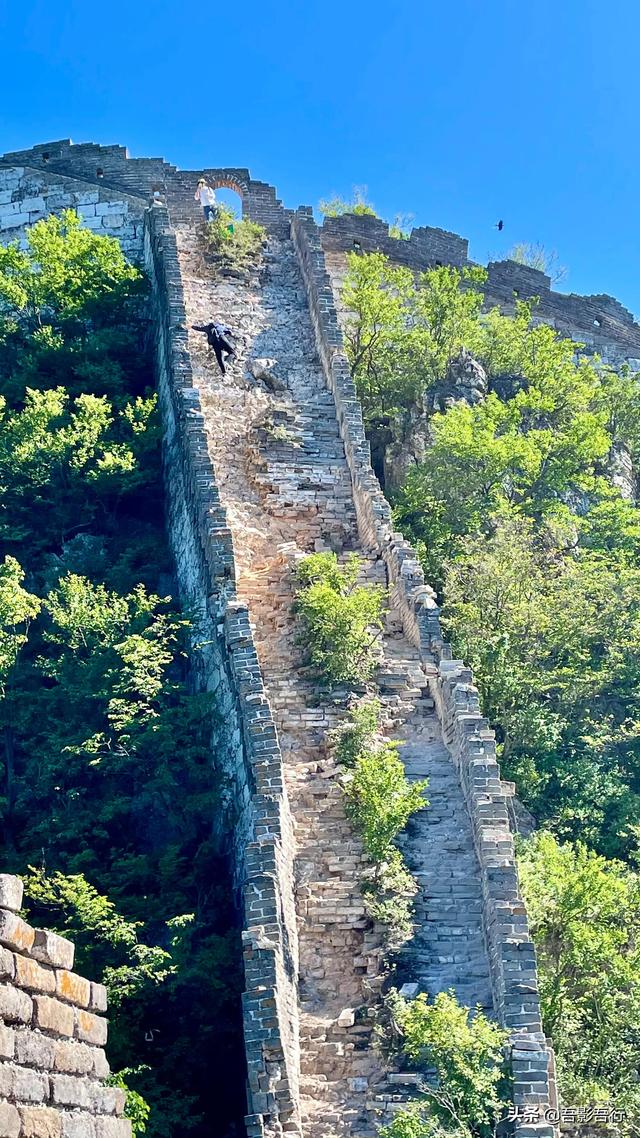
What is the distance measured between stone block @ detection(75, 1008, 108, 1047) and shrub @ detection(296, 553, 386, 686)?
12.3m

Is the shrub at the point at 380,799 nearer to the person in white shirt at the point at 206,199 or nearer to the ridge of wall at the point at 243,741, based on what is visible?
the ridge of wall at the point at 243,741

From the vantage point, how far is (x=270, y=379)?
84.2 ft

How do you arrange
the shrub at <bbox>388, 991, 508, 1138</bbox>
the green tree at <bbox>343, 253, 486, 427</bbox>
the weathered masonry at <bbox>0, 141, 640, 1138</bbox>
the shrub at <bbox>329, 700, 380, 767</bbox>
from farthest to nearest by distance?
the green tree at <bbox>343, 253, 486, 427</bbox> → the shrub at <bbox>329, 700, 380, 767</bbox> → the weathered masonry at <bbox>0, 141, 640, 1138</bbox> → the shrub at <bbox>388, 991, 508, 1138</bbox>

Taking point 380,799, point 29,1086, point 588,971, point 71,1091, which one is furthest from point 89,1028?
point 588,971

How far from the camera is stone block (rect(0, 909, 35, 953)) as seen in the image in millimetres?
5809

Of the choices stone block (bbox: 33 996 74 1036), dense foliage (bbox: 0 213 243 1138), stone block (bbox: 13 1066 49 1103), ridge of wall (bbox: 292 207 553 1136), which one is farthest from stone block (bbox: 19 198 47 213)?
stone block (bbox: 13 1066 49 1103)

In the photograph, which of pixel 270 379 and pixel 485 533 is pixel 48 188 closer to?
pixel 270 379

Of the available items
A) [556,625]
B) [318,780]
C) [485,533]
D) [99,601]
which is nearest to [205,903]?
[318,780]

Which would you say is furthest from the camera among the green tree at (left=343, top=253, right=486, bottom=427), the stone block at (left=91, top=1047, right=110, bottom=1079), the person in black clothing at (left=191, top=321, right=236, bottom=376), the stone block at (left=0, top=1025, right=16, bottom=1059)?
the green tree at (left=343, top=253, right=486, bottom=427)

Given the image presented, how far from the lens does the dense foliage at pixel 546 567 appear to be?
1725 centimetres

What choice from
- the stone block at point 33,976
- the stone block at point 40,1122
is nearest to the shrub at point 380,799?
the stone block at point 33,976

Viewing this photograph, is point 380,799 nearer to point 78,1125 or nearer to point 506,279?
point 78,1125

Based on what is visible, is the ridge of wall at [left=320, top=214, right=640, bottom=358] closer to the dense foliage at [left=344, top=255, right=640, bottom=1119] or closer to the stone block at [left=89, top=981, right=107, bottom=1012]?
the dense foliage at [left=344, top=255, right=640, bottom=1119]

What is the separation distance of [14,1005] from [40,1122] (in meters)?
0.47
